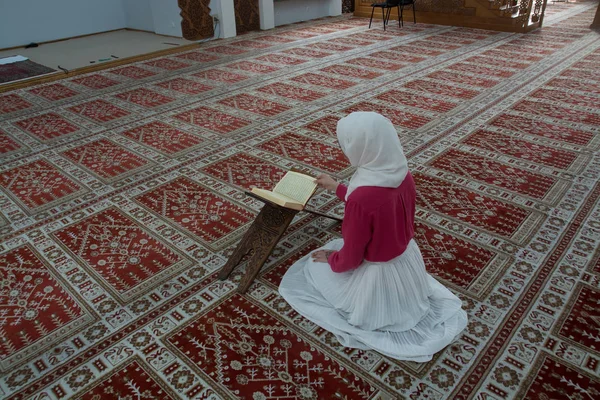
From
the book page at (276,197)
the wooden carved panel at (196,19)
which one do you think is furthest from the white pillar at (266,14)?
the book page at (276,197)

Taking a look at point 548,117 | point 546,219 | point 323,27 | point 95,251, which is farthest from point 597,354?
point 323,27

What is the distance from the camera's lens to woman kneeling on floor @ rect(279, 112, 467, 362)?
1614 millimetres

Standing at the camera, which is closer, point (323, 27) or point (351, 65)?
point (351, 65)

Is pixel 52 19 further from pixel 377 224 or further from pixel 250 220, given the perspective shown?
pixel 377 224

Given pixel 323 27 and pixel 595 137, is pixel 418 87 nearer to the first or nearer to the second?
pixel 595 137

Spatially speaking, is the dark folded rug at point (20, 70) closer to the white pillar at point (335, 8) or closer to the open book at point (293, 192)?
the open book at point (293, 192)

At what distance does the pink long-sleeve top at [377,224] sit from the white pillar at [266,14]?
7.37 metres

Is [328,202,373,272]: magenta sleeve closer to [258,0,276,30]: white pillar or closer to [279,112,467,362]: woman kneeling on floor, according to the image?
[279,112,467,362]: woman kneeling on floor

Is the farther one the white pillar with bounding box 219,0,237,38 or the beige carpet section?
the white pillar with bounding box 219,0,237,38

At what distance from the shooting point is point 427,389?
1.67m

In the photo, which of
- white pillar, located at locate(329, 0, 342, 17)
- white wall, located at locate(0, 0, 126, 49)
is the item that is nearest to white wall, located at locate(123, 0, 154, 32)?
white wall, located at locate(0, 0, 126, 49)

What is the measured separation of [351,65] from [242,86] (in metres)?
1.55

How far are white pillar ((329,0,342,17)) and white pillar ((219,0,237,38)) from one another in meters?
2.73

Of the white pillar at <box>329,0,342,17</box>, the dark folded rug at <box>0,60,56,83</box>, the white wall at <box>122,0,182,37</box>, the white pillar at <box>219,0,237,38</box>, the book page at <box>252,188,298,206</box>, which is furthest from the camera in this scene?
the white pillar at <box>329,0,342,17</box>
